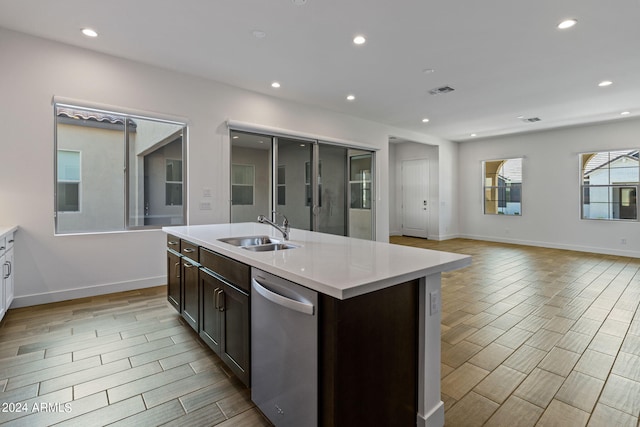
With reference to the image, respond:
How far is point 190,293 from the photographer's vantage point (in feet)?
8.39

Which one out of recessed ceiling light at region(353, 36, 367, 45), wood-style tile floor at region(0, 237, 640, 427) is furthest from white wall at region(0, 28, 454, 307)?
recessed ceiling light at region(353, 36, 367, 45)

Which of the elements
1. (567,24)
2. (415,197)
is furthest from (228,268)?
(415,197)

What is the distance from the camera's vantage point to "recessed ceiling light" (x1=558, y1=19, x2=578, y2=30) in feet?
9.57

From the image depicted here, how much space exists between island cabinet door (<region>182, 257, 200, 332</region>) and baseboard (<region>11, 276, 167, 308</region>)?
1.68 metres

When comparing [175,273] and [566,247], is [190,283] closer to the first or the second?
[175,273]

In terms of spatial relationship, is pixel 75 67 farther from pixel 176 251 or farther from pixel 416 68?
pixel 416 68

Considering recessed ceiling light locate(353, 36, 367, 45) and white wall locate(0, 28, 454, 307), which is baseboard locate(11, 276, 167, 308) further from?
recessed ceiling light locate(353, 36, 367, 45)

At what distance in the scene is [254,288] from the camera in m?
1.65

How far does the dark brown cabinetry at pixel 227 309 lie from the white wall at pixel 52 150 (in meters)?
2.24

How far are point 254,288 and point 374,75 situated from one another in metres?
3.67

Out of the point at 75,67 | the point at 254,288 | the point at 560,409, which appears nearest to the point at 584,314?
the point at 560,409

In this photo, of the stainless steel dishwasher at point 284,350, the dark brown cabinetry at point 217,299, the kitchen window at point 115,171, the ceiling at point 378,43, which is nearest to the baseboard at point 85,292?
the kitchen window at point 115,171

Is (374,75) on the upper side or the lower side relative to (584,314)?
upper

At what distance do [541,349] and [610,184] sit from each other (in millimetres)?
6269
